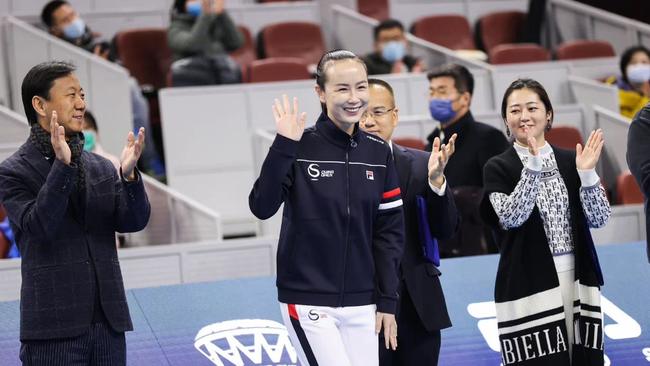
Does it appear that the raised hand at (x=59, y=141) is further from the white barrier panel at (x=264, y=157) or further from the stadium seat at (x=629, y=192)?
the stadium seat at (x=629, y=192)

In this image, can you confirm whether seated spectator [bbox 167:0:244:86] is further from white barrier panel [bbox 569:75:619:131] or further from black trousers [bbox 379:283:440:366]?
black trousers [bbox 379:283:440:366]

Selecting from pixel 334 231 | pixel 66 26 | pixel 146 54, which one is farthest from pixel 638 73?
pixel 334 231

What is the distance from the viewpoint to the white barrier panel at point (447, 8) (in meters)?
12.8

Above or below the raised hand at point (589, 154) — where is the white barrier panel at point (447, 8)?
above

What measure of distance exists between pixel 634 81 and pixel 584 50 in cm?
199

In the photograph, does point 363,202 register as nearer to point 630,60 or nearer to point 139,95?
point 139,95

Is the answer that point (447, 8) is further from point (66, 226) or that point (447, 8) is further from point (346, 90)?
point (66, 226)

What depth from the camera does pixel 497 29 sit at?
1276 cm

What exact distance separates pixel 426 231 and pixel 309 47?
7760mm

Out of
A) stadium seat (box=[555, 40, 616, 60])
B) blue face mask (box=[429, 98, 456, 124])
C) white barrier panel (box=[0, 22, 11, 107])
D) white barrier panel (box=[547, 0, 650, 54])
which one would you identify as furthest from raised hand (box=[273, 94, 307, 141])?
white barrier panel (box=[547, 0, 650, 54])

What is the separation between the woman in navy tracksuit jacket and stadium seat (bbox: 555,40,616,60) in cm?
837

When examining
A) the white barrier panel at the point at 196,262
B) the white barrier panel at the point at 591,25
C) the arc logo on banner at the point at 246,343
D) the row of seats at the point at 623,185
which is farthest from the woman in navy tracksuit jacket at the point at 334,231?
the white barrier panel at the point at 591,25

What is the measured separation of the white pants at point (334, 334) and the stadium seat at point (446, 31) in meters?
9.06

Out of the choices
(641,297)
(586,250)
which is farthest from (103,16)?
(586,250)
